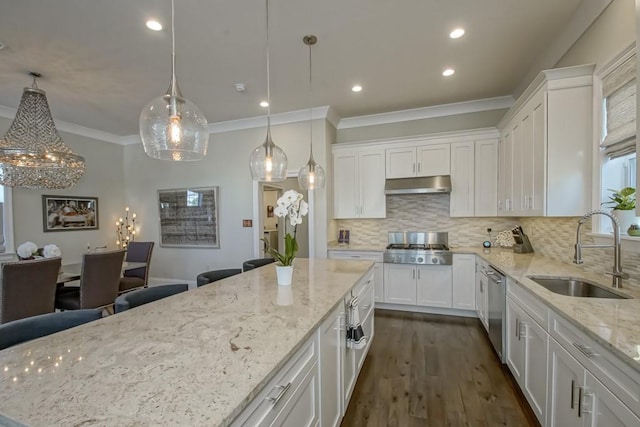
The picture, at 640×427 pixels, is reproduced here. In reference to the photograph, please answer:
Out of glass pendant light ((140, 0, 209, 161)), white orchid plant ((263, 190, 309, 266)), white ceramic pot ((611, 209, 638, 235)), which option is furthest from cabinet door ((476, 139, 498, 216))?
glass pendant light ((140, 0, 209, 161))

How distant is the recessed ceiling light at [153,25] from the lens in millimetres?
2317

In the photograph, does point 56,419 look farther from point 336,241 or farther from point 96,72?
point 336,241

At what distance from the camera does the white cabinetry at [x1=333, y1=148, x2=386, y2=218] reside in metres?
4.23

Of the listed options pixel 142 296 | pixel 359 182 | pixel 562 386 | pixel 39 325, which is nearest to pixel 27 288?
pixel 142 296

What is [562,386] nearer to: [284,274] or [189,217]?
[284,274]

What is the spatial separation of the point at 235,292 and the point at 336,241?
299cm

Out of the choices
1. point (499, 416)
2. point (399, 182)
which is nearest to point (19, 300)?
point (499, 416)

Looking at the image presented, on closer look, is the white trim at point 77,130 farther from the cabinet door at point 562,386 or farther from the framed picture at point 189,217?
the cabinet door at point 562,386

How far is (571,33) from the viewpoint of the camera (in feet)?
7.85

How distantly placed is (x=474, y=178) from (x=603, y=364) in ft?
10.1

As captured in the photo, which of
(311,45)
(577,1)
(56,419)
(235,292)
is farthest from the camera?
(311,45)

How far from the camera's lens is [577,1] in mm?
2137

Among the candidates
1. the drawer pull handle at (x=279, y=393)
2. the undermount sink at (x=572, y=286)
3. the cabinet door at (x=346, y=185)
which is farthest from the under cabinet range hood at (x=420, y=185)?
the drawer pull handle at (x=279, y=393)

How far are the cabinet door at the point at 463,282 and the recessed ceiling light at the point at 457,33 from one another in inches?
97.9
